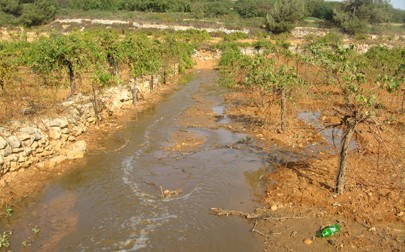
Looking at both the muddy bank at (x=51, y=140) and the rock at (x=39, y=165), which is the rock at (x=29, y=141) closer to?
the muddy bank at (x=51, y=140)

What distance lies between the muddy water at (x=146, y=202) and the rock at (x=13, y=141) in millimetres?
1853

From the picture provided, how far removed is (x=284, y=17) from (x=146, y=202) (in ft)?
186

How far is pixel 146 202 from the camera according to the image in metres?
10.8

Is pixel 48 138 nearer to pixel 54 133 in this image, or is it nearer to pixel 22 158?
pixel 54 133

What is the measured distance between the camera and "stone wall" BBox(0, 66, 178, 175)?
12172 millimetres

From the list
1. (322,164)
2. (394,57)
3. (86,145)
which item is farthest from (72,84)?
(394,57)

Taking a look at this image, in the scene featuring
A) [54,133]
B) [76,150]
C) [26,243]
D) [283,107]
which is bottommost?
→ [26,243]

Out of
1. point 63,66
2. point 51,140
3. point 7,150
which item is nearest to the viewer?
point 7,150

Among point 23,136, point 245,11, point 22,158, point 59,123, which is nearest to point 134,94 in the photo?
point 59,123

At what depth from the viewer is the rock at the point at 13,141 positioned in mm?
12156

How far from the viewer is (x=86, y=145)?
1508 cm

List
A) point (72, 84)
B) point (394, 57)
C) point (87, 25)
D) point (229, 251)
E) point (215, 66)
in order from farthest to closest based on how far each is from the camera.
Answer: point (87, 25) < point (215, 66) < point (394, 57) < point (72, 84) < point (229, 251)

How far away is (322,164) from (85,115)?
11091mm

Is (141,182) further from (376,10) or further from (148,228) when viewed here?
(376,10)
